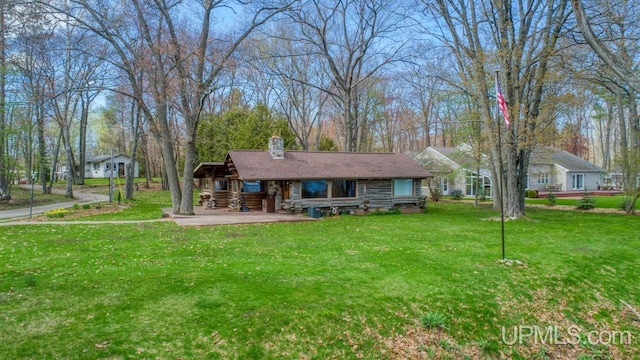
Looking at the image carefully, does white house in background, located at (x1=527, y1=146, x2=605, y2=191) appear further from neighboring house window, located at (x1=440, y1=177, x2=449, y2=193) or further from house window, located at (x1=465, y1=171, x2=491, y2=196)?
neighboring house window, located at (x1=440, y1=177, x2=449, y2=193)

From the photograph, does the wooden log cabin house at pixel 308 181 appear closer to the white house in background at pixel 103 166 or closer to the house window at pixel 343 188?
the house window at pixel 343 188

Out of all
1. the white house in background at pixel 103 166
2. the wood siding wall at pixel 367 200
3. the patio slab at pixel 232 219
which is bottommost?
the patio slab at pixel 232 219

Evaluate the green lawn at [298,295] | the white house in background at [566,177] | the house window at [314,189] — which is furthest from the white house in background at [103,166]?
the white house in background at [566,177]

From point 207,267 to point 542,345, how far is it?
6592 mm

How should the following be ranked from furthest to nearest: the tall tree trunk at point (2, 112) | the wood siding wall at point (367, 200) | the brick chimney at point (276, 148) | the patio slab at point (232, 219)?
the brick chimney at point (276, 148) → the wood siding wall at point (367, 200) → the tall tree trunk at point (2, 112) → the patio slab at point (232, 219)

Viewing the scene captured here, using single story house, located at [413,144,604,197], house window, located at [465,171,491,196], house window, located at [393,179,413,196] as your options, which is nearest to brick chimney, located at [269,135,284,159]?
house window, located at [393,179,413,196]

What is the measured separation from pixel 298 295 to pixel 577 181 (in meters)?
39.4

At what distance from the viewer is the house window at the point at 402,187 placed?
20875 millimetres

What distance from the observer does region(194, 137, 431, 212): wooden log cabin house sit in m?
18.4

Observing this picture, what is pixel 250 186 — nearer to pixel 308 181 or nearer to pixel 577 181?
pixel 308 181

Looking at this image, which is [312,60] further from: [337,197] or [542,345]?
[542,345]

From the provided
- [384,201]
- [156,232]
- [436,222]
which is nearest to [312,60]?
[384,201]

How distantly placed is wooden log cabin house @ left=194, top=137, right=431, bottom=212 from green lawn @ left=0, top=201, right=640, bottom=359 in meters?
6.56

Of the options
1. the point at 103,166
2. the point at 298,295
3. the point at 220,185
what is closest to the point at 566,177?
the point at 220,185
